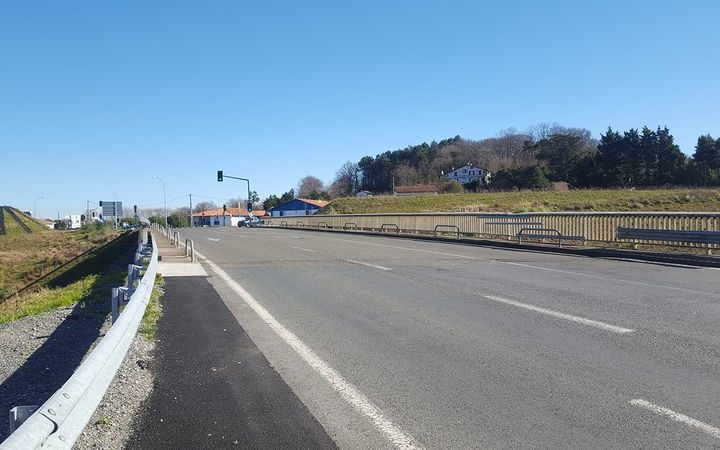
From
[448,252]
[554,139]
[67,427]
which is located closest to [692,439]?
[67,427]

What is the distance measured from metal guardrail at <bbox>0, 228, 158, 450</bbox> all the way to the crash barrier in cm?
1698

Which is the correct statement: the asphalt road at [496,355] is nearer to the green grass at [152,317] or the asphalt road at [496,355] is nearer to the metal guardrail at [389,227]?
the green grass at [152,317]

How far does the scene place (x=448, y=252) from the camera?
67.6 ft

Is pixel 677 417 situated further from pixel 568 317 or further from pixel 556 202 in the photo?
pixel 556 202

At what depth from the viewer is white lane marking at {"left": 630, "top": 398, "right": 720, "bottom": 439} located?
4250 millimetres

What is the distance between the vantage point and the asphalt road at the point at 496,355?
Answer: 4414mm

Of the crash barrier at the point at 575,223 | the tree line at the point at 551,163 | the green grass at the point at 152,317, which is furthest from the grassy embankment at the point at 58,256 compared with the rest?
the tree line at the point at 551,163

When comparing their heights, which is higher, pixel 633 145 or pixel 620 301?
pixel 633 145

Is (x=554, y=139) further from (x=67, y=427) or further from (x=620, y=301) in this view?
(x=67, y=427)

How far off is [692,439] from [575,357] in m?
2.22

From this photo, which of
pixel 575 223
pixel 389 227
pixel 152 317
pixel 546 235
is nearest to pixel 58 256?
pixel 389 227

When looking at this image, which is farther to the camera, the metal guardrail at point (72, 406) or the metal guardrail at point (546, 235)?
the metal guardrail at point (546, 235)

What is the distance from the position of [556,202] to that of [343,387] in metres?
62.3

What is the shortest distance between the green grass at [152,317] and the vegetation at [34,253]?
87.3 ft
